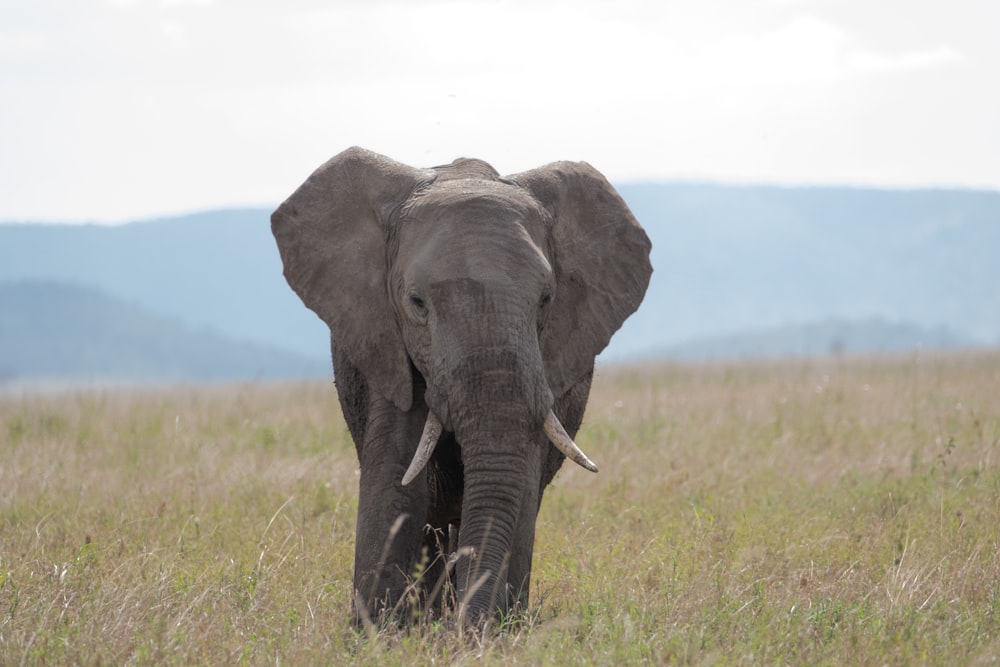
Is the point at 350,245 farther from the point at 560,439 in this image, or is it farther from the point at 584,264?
the point at 560,439

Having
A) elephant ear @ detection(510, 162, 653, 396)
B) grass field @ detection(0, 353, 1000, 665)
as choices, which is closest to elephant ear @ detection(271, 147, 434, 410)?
elephant ear @ detection(510, 162, 653, 396)

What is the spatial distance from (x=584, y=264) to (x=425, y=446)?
147 centimetres

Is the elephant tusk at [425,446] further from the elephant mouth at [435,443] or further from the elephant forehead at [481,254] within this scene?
the elephant forehead at [481,254]

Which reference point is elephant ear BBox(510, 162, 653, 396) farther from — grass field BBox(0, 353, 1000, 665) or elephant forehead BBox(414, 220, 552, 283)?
grass field BBox(0, 353, 1000, 665)

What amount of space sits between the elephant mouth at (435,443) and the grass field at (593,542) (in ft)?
2.30

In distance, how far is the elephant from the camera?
596 cm

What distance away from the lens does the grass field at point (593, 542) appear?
5910 mm

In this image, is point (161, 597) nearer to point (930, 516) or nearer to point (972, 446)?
point (930, 516)

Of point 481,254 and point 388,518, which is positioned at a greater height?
point 481,254

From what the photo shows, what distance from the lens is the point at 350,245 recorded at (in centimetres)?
686

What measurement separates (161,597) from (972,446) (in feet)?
25.3

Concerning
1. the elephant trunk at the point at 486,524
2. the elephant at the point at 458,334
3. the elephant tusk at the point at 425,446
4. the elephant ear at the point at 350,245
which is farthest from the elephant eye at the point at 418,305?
the elephant trunk at the point at 486,524

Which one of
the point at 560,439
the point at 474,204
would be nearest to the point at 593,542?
the point at 560,439

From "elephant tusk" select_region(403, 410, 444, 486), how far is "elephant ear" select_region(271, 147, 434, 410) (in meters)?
0.49
